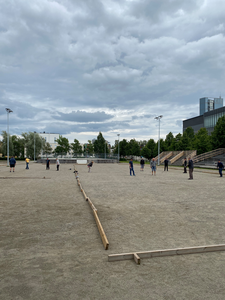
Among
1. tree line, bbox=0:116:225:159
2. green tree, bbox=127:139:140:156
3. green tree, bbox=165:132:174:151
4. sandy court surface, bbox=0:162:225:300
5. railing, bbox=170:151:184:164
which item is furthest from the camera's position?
green tree, bbox=127:139:140:156

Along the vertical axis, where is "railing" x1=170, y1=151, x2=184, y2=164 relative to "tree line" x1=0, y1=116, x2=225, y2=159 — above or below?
below

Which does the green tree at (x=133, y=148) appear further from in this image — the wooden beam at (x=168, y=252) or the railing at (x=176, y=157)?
the wooden beam at (x=168, y=252)

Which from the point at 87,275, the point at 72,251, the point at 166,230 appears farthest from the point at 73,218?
the point at 87,275

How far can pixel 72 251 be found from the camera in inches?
179

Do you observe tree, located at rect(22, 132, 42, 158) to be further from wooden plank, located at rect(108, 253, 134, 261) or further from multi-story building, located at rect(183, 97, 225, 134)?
wooden plank, located at rect(108, 253, 134, 261)

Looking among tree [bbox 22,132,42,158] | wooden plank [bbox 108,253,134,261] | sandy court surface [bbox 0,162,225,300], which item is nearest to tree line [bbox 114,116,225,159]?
tree [bbox 22,132,42,158]

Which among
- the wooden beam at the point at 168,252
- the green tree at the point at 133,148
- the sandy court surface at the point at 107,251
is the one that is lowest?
the sandy court surface at the point at 107,251

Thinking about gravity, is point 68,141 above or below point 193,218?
above

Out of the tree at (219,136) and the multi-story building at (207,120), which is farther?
the multi-story building at (207,120)

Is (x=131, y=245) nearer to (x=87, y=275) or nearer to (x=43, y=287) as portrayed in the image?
(x=87, y=275)

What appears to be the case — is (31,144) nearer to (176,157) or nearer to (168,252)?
(176,157)

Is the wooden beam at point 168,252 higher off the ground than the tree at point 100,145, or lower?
lower

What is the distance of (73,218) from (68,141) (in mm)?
87590

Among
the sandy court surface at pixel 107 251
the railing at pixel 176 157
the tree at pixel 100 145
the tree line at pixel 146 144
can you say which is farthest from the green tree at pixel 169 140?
the sandy court surface at pixel 107 251
